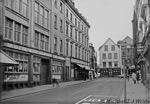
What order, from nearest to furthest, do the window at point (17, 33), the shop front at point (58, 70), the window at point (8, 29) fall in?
the window at point (8, 29) < the window at point (17, 33) < the shop front at point (58, 70)

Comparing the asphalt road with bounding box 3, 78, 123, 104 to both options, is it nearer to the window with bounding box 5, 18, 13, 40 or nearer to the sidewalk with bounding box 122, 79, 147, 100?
the sidewalk with bounding box 122, 79, 147, 100

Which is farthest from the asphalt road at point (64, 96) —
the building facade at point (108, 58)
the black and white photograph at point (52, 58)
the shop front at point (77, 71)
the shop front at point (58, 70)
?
the building facade at point (108, 58)

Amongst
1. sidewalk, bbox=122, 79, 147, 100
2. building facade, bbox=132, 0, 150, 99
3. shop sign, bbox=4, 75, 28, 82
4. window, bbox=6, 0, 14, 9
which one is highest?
window, bbox=6, 0, 14, 9

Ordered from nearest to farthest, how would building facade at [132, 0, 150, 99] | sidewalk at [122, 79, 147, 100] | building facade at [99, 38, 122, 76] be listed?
sidewalk at [122, 79, 147, 100] < building facade at [132, 0, 150, 99] < building facade at [99, 38, 122, 76]

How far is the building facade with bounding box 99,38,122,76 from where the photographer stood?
97.7 meters

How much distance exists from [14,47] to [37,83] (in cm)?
835

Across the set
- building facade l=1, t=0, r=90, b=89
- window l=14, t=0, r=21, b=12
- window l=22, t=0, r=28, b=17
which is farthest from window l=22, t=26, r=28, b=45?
window l=14, t=0, r=21, b=12

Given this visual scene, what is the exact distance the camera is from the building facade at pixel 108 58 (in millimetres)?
97688

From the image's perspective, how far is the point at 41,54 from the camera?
112 feet

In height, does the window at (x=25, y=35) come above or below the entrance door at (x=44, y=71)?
above

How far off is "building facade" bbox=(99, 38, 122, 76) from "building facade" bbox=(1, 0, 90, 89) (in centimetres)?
4518

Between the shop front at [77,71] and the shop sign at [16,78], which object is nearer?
the shop sign at [16,78]

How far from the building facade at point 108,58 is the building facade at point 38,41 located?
45.2 m

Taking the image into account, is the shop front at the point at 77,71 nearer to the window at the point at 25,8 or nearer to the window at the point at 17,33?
the window at the point at 25,8
